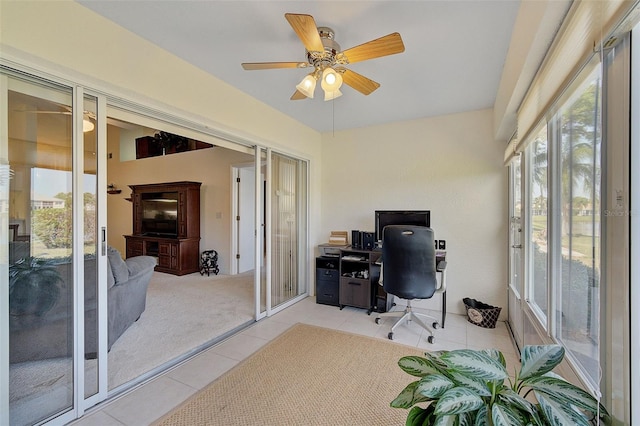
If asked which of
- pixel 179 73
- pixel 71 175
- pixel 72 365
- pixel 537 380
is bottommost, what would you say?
pixel 72 365

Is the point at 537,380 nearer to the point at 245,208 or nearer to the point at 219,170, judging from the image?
the point at 245,208

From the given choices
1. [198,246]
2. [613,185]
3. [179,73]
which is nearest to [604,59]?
[613,185]

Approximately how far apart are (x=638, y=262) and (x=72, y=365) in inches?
108

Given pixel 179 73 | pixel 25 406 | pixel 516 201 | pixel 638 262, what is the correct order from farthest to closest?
pixel 516 201, pixel 179 73, pixel 25 406, pixel 638 262

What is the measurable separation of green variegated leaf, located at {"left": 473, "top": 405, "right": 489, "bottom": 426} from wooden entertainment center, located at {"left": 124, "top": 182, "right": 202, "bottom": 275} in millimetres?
5429

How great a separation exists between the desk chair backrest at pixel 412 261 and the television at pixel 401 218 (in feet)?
2.19

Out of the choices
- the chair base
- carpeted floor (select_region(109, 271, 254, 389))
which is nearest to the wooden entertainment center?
carpeted floor (select_region(109, 271, 254, 389))

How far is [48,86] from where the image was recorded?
1.55 m

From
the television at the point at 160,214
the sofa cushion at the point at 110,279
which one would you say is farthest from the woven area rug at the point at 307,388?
the television at the point at 160,214

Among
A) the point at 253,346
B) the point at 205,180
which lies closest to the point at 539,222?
the point at 253,346

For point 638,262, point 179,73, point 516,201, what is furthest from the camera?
point 516,201

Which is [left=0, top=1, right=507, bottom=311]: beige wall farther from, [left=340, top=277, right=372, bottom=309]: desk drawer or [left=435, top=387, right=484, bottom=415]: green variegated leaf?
[left=435, top=387, right=484, bottom=415]: green variegated leaf

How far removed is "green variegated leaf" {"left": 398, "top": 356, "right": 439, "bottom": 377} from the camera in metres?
1.00

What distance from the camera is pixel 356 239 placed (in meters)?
3.73
